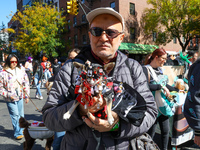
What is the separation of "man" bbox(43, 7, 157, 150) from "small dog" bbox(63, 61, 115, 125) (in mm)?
57

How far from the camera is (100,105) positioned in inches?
48.1

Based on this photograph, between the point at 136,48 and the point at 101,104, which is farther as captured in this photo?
the point at 136,48

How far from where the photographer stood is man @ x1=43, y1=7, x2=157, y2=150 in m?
1.32

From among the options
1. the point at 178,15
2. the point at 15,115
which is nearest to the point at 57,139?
the point at 15,115

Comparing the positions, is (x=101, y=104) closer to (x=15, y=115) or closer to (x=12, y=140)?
(x=15, y=115)

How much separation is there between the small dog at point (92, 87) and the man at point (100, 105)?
57 millimetres

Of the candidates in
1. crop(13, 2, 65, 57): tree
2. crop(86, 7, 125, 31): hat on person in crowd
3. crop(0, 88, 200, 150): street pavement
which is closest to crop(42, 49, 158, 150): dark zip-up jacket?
crop(86, 7, 125, 31): hat on person in crowd

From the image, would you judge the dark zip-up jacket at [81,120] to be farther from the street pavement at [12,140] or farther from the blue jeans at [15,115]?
the blue jeans at [15,115]

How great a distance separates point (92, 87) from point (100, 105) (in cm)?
15

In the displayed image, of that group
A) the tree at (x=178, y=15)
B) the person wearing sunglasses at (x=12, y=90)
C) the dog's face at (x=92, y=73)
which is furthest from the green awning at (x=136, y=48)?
the dog's face at (x=92, y=73)

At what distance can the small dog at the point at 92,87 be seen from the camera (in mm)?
1197

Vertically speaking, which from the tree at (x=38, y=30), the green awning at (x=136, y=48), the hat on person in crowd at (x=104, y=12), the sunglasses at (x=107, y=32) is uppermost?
the tree at (x=38, y=30)

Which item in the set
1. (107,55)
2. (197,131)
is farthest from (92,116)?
(197,131)

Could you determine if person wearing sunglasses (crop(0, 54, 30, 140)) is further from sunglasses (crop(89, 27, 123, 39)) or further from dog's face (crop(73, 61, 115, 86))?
dog's face (crop(73, 61, 115, 86))
